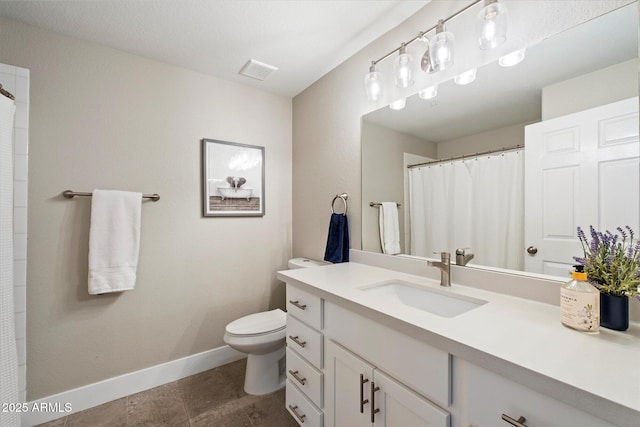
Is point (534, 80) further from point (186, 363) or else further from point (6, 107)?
point (186, 363)

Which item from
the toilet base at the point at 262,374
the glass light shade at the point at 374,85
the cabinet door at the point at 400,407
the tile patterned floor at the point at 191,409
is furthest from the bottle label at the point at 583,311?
the toilet base at the point at 262,374

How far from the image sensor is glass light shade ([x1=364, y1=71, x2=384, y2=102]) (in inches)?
62.1

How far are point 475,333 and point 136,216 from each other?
1953mm

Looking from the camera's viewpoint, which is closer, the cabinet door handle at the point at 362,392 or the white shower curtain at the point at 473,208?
the cabinet door handle at the point at 362,392

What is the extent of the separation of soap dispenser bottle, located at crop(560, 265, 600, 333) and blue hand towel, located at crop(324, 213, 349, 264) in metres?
1.19

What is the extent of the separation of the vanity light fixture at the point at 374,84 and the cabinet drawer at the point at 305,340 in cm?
137

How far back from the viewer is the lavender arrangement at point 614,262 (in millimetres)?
743

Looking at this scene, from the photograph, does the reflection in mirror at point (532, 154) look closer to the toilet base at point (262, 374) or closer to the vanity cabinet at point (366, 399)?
the vanity cabinet at point (366, 399)

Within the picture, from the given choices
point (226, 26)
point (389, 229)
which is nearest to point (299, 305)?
point (389, 229)

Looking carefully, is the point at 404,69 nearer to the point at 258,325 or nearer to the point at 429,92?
the point at 429,92

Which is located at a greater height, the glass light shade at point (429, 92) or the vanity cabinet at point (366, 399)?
the glass light shade at point (429, 92)

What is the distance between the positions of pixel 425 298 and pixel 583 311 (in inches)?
22.3

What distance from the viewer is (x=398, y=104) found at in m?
1.55

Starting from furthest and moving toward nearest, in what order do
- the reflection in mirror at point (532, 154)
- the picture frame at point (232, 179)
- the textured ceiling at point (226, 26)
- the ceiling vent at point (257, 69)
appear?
the picture frame at point (232, 179) < the ceiling vent at point (257, 69) < the textured ceiling at point (226, 26) < the reflection in mirror at point (532, 154)
